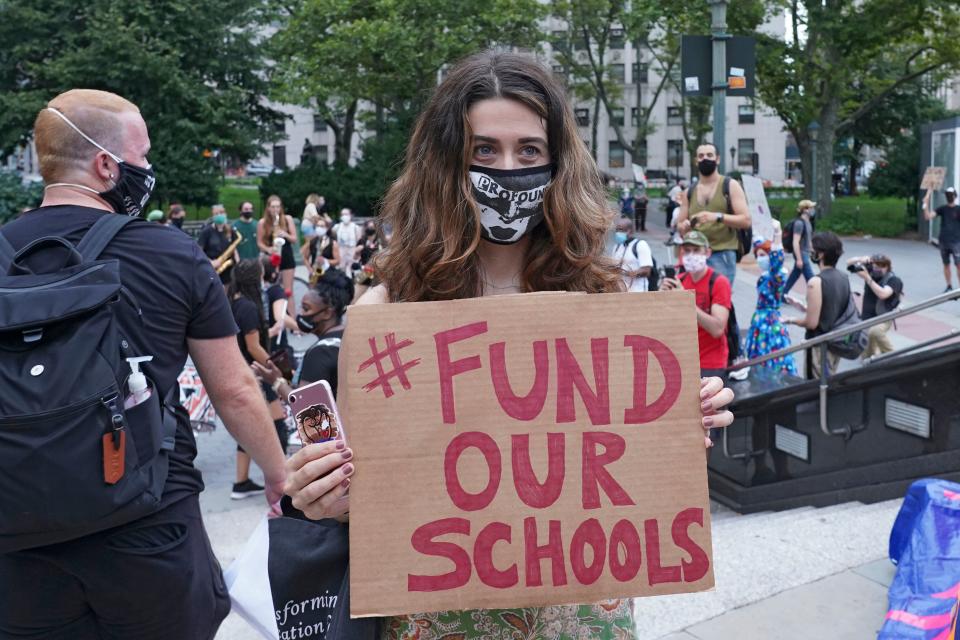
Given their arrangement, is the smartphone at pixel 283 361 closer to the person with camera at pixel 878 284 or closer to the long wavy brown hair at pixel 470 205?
the long wavy brown hair at pixel 470 205

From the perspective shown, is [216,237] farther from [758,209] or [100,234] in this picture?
[100,234]

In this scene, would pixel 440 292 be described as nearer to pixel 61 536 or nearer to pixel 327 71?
pixel 61 536

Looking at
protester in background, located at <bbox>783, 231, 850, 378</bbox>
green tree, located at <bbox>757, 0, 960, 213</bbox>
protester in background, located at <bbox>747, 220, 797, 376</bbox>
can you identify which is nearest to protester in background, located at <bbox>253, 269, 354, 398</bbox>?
protester in background, located at <bbox>783, 231, 850, 378</bbox>

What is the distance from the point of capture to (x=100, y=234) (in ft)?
8.75

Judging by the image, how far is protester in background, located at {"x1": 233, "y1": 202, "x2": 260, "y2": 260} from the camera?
1720cm

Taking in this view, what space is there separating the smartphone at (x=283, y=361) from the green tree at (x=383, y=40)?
23765 millimetres

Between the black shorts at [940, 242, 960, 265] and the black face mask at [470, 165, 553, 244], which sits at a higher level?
the black face mask at [470, 165, 553, 244]

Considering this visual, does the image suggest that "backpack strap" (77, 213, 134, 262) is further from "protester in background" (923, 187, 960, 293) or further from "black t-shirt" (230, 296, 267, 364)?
"protester in background" (923, 187, 960, 293)

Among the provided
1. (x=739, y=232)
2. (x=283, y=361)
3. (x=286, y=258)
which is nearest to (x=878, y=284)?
(x=739, y=232)

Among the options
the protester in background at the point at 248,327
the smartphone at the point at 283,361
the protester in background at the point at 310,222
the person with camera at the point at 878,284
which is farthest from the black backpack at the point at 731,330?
the protester in background at the point at 310,222

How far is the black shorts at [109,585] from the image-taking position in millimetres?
2508

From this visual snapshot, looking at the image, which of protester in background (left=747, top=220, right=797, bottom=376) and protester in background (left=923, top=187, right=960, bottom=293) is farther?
protester in background (left=923, top=187, right=960, bottom=293)

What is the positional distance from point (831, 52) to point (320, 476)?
111 ft

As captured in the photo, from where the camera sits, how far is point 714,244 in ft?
28.5
